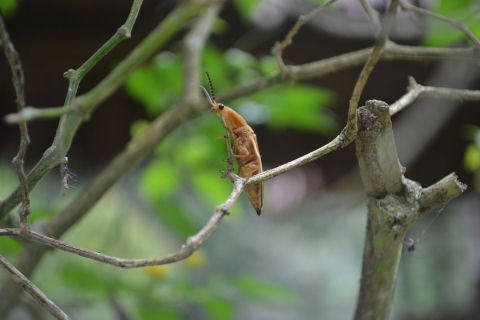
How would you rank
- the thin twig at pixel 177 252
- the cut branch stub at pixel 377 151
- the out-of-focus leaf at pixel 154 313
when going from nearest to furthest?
the thin twig at pixel 177 252 < the cut branch stub at pixel 377 151 < the out-of-focus leaf at pixel 154 313

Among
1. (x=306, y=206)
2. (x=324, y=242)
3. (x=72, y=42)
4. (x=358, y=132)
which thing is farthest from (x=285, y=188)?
(x=358, y=132)

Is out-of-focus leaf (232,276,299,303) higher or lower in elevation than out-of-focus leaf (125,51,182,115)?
lower

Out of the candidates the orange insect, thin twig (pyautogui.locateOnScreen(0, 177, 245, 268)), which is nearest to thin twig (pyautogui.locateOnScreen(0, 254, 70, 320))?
thin twig (pyautogui.locateOnScreen(0, 177, 245, 268))

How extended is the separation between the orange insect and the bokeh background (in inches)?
6.2

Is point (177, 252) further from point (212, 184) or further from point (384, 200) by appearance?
point (212, 184)

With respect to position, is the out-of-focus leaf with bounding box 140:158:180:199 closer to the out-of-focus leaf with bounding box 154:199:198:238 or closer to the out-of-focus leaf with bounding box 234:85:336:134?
the out-of-focus leaf with bounding box 154:199:198:238

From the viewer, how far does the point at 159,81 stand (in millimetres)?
962

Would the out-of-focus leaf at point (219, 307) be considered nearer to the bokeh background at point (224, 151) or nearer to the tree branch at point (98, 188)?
the bokeh background at point (224, 151)

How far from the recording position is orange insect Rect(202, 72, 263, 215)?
61 centimetres

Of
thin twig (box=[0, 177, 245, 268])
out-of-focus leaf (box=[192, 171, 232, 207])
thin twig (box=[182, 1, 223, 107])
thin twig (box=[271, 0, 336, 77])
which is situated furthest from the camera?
out-of-focus leaf (box=[192, 171, 232, 207])

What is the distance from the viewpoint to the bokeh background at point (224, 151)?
919 mm

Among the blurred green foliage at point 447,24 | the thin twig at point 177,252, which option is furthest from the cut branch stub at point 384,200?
the blurred green foliage at point 447,24

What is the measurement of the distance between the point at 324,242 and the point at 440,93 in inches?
82.2

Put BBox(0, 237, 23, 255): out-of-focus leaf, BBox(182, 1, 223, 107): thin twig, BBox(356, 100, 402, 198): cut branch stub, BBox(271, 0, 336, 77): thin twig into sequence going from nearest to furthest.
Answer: BBox(356, 100, 402, 198): cut branch stub
BBox(271, 0, 336, 77): thin twig
BBox(182, 1, 223, 107): thin twig
BBox(0, 237, 23, 255): out-of-focus leaf
